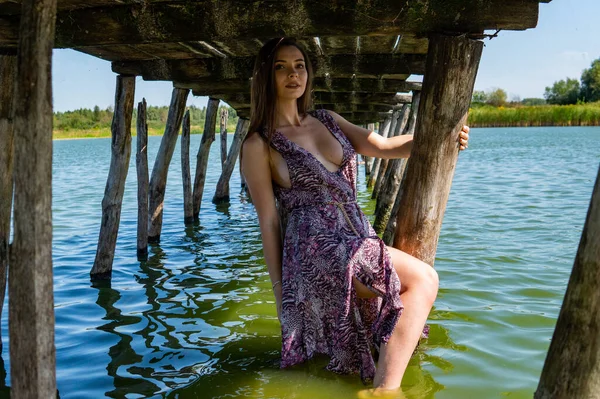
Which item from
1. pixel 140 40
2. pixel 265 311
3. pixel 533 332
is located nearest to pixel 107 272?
pixel 265 311

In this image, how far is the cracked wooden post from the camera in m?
4.92

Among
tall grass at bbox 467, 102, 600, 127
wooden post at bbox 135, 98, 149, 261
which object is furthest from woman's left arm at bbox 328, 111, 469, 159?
tall grass at bbox 467, 102, 600, 127

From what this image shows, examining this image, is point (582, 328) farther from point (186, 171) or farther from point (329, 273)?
point (186, 171)

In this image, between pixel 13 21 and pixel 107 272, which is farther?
pixel 107 272

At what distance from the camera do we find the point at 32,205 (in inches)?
105

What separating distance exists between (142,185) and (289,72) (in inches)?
203

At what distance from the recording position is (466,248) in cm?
880

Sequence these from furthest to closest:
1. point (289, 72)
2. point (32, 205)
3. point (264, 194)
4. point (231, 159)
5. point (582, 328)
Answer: point (231, 159) → point (289, 72) → point (264, 194) → point (32, 205) → point (582, 328)

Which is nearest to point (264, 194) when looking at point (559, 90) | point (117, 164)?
point (117, 164)

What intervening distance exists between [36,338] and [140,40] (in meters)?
2.59

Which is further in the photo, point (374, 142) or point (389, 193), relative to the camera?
point (389, 193)

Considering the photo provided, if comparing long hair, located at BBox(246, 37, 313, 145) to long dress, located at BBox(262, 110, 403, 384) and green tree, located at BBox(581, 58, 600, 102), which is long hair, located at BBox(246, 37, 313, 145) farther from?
green tree, located at BBox(581, 58, 600, 102)

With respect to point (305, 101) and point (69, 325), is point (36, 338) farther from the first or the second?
point (69, 325)

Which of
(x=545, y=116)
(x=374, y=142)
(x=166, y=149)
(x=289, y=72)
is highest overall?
(x=545, y=116)
